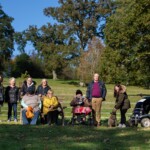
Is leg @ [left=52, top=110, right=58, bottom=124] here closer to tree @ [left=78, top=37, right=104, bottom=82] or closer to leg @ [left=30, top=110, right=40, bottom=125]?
leg @ [left=30, top=110, right=40, bottom=125]

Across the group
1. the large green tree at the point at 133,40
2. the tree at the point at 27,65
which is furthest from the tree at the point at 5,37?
the large green tree at the point at 133,40

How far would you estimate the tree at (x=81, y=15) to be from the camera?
6750cm

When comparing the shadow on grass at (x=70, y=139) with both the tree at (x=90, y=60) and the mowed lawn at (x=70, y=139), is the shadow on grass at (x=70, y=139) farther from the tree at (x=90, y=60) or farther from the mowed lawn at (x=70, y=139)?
the tree at (x=90, y=60)

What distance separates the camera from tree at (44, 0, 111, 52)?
221 ft

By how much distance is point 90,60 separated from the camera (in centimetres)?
6397

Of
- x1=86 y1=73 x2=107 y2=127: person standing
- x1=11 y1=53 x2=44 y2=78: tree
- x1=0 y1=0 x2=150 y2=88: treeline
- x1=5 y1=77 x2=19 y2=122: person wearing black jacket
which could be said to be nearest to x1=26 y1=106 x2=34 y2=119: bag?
x1=5 y1=77 x2=19 y2=122: person wearing black jacket

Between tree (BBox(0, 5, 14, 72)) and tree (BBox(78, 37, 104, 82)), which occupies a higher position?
tree (BBox(0, 5, 14, 72))

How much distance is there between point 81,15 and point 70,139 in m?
58.8

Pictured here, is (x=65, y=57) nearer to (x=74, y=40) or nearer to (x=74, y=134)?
(x=74, y=40)

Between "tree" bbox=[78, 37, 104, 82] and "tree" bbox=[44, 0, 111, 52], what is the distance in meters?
5.03

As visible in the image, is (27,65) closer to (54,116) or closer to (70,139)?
(54,116)

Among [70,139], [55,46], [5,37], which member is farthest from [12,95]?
[5,37]

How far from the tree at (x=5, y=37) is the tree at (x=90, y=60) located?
44.0ft

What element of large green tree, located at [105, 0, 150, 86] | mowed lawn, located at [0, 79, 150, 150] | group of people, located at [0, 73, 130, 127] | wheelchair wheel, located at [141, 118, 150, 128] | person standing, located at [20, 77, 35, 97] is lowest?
mowed lawn, located at [0, 79, 150, 150]
